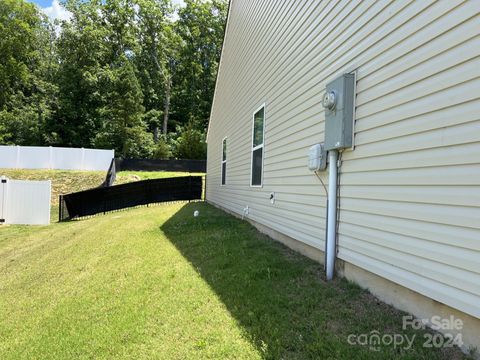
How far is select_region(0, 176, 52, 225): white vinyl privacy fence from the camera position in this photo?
1304 cm

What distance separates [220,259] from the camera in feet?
16.9

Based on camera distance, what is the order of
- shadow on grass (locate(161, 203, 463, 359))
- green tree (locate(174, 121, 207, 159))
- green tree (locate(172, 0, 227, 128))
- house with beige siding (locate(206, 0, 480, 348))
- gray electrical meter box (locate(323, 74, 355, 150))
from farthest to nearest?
green tree (locate(172, 0, 227, 128)), green tree (locate(174, 121, 207, 159)), gray electrical meter box (locate(323, 74, 355, 150)), shadow on grass (locate(161, 203, 463, 359)), house with beige siding (locate(206, 0, 480, 348))

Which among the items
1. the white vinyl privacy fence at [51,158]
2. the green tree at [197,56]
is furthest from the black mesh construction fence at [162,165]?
the green tree at [197,56]

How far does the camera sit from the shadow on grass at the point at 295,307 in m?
2.56

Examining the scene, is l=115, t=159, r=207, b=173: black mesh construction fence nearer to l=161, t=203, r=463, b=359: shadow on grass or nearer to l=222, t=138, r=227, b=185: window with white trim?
l=222, t=138, r=227, b=185: window with white trim

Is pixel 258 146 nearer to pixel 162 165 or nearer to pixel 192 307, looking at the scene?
pixel 192 307

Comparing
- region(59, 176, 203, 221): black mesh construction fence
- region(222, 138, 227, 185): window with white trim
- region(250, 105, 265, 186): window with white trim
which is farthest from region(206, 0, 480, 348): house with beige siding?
region(59, 176, 203, 221): black mesh construction fence

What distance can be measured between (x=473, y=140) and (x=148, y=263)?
4.49 meters

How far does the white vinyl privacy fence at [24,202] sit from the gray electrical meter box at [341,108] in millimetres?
11808

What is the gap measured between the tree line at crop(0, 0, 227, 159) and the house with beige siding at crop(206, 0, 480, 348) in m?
27.0

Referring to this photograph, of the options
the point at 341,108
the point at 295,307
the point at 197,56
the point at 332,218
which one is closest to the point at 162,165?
the point at 197,56

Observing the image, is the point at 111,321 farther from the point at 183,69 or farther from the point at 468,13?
the point at 183,69

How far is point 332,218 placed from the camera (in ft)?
12.5

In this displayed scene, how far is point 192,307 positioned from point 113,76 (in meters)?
35.4
